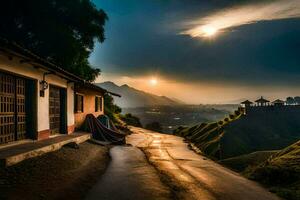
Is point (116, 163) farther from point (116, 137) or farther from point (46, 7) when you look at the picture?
point (46, 7)

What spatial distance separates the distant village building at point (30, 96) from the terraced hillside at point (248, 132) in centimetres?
1233

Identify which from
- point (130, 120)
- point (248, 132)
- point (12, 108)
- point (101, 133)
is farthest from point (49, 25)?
point (248, 132)

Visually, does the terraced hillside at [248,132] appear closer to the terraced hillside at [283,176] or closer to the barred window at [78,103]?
the barred window at [78,103]

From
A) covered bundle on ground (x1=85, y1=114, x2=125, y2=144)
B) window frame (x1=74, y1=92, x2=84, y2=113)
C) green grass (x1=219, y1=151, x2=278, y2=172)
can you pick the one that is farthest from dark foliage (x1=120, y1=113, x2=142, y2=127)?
green grass (x1=219, y1=151, x2=278, y2=172)

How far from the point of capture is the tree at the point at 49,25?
28016mm

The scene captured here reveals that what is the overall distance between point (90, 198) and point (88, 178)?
249 cm

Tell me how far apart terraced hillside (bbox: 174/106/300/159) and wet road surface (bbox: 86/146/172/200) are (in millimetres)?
14386

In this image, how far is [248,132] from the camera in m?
48.2

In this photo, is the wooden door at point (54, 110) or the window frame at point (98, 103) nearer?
the wooden door at point (54, 110)

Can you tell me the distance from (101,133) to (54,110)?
5114mm

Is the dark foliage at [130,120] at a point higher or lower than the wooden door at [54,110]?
lower

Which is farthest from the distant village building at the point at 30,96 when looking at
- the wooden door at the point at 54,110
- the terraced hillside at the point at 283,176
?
the terraced hillside at the point at 283,176

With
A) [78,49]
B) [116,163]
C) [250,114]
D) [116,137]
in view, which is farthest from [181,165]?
A: [250,114]

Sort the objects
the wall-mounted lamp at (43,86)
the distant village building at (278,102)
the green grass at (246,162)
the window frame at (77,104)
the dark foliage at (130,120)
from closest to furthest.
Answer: the wall-mounted lamp at (43,86) < the green grass at (246,162) < the window frame at (77,104) < the dark foliage at (130,120) < the distant village building at (278,102)
